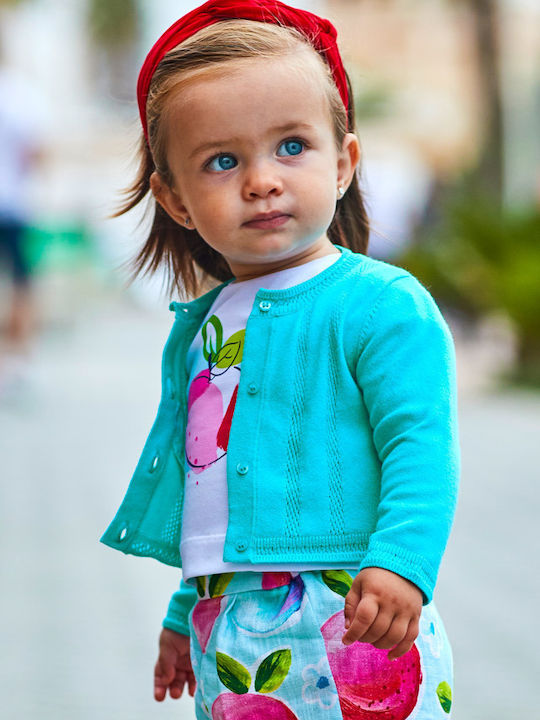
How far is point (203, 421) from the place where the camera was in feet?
5.45

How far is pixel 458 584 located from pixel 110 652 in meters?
1.16

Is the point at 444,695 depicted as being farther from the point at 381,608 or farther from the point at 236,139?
the point at 236,139

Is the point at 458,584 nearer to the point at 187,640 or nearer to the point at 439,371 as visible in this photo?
the point at 187,640

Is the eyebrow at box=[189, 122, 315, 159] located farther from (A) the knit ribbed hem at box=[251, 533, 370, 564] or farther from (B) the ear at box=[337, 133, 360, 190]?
(A) the knit ribbed hem at box=[251, 533, 370, 564]

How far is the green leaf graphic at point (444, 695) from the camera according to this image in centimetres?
155

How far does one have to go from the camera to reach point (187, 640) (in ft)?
6.10

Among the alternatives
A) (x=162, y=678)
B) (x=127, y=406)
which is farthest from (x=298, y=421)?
(x=127, y=406)

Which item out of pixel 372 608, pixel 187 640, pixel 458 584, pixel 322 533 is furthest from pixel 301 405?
pixel 458 584

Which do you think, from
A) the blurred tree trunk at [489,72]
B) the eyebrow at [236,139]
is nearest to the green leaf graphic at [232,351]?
the eyebrow at [236,139]

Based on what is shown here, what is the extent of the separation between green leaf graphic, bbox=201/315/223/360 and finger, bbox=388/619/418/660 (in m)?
0.52

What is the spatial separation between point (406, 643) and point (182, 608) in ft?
1.69

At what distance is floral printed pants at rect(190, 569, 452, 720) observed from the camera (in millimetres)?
1495

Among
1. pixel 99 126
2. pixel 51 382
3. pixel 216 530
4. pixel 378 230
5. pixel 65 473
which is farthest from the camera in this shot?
pixel 99 126

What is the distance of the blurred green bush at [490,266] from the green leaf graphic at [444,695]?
242 inches
